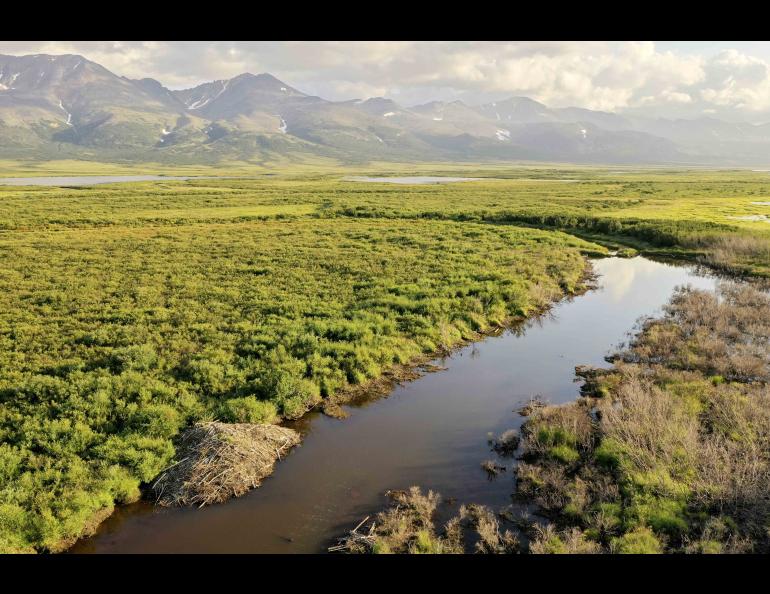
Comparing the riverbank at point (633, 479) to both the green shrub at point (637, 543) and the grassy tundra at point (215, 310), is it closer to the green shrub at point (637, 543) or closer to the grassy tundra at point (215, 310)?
the green shrub at point (637, 543)

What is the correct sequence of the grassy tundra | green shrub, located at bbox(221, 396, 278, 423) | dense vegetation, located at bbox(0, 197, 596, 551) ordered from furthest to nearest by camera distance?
green shrub, located at bbox(221, 396, 278, 423) < the grassy tundra < dense vegetation, located at bbox(0, 197, 596, 551)

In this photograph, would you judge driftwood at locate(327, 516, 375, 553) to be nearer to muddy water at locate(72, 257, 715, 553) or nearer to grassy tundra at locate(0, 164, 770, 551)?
muddy water at locate(72, 257, 715, 553)

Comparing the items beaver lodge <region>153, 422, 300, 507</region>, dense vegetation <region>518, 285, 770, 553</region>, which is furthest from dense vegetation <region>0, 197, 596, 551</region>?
dense vegetation <region>518, 285, 770, 553</region>

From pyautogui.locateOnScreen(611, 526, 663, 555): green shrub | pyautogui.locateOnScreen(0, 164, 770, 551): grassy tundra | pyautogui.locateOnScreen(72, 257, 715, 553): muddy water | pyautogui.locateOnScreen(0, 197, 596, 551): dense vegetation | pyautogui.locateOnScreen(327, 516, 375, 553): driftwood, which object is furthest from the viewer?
pyautogui.locateOnScreen(0, 164, 770, 551): grassy tundra

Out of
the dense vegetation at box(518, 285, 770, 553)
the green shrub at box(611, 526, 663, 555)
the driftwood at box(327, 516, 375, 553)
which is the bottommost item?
the driftwood at box(327, 516, 375, 553)

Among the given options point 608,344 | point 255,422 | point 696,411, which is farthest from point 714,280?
point 255,422

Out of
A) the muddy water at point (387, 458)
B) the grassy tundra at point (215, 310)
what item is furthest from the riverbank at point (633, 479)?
the grassy tundra at point (215, 310)
